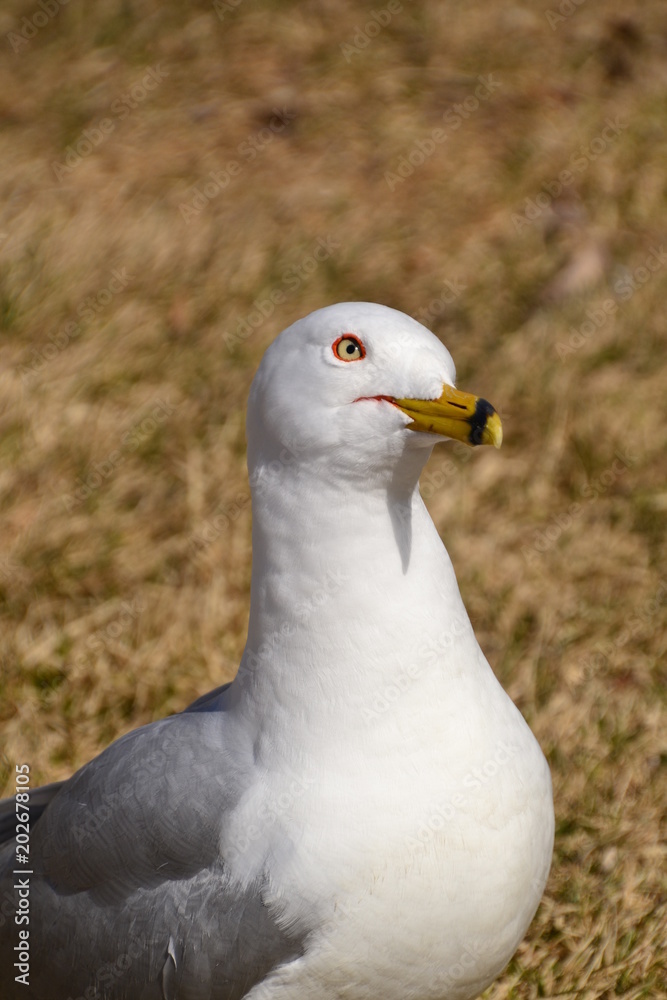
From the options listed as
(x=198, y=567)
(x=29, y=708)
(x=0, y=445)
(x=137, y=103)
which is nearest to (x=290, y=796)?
(x=29, y=708)

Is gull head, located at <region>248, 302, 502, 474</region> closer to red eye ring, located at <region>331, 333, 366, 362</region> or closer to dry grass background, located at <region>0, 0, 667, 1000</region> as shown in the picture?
red eye ring, located at <region>331, 333, 366, 362</region>

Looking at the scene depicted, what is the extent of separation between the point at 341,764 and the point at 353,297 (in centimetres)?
381

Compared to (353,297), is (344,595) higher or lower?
higher

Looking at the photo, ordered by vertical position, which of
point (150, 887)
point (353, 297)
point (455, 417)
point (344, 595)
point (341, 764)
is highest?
point (455, 417)

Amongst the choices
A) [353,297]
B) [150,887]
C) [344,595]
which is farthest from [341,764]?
[353,297]

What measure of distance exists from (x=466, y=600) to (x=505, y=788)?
2093 mm

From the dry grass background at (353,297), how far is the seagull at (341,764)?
1.01 m

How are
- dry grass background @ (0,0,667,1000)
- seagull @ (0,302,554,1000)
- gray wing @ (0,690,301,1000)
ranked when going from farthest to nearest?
dry grass background @ (0,0,667,1000) → gray wing @ (0,690,301,1000) → seagull @ (0,302,554,1000)

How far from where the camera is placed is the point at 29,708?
13.5ft

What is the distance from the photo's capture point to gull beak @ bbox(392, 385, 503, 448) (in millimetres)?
2178

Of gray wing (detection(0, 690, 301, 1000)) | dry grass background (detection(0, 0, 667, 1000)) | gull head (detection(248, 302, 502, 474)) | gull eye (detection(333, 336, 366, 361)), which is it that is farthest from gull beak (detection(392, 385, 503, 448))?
dry grass background (detection(0, 0, 667, 1000))

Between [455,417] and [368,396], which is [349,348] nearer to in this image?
[368,396]

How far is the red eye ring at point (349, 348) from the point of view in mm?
2268

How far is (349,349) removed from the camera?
228cm
